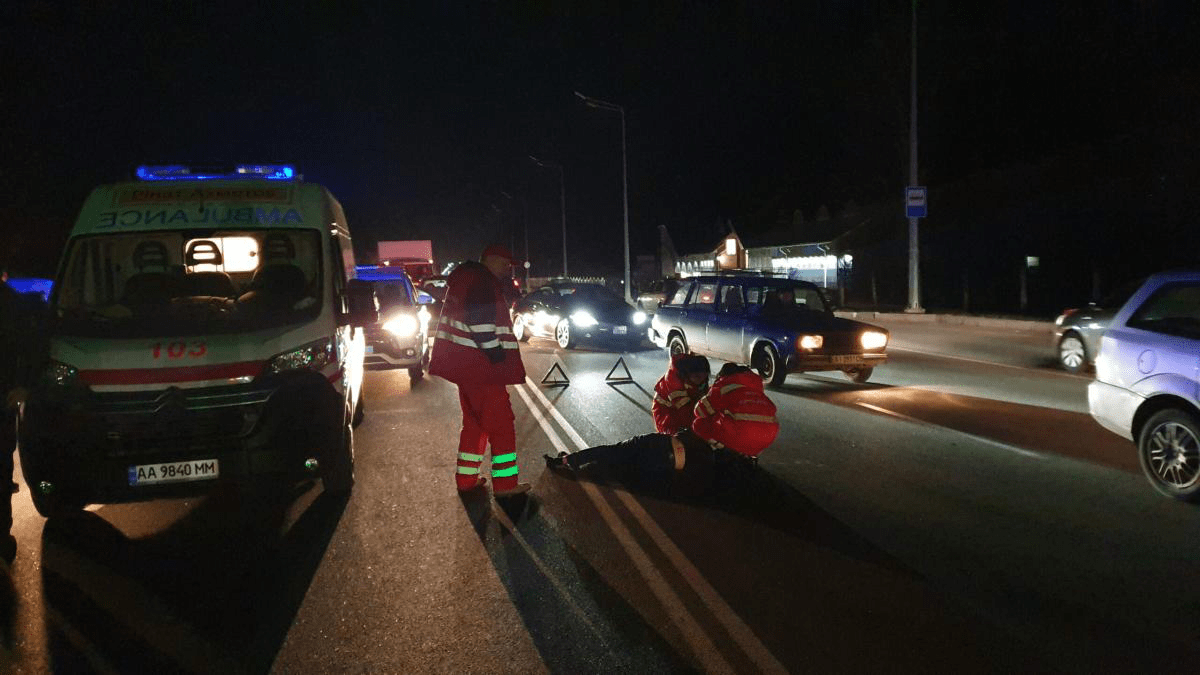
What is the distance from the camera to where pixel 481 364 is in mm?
6758

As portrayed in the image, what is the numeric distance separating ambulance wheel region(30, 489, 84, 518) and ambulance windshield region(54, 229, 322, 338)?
Answer: 1.08 meters

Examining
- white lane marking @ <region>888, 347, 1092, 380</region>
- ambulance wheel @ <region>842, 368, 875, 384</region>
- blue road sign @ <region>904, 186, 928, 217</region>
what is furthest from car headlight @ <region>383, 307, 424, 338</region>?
blue road sign @ <region>904, 186, 928, 217</region>

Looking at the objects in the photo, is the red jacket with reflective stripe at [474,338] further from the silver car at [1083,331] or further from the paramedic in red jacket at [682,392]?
the silver car at [1083,331]

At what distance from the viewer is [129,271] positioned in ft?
25.4

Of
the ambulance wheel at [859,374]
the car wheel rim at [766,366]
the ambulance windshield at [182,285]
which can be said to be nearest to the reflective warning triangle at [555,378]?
the car wheel rim at [766,366]

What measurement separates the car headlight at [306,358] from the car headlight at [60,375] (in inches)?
46.8

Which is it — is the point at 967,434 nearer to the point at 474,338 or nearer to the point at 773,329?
the point at 773,329

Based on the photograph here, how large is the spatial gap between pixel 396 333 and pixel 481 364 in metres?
7.28

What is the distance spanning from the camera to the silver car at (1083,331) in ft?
46.1

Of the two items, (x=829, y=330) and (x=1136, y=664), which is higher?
(x=829, y=330)

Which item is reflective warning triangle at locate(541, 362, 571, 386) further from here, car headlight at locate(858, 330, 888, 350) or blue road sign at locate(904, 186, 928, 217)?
blue road sign at locate(904, 186, 928, 217)

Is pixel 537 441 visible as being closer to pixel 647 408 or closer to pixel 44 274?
pixel 647 408

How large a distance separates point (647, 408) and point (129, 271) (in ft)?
19.5

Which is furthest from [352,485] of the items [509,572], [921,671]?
[921,671]
